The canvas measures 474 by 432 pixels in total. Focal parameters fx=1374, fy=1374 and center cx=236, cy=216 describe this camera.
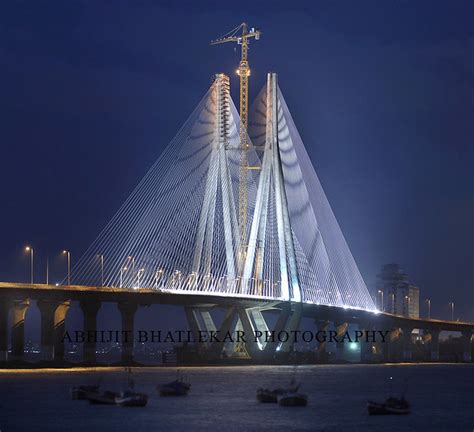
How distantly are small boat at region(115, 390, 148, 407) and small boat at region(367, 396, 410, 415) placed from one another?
1265cm

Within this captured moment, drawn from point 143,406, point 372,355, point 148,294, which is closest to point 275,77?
point 148,294

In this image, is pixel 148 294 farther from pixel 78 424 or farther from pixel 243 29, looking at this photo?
pixel 78 424

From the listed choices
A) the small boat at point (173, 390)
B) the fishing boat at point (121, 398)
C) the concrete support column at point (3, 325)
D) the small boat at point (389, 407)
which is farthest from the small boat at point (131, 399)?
the concrete support column at point (3, 325)

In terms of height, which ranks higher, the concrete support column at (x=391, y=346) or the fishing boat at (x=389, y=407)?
the concrete support column at (x=391, y=346)

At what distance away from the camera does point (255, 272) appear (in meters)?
118

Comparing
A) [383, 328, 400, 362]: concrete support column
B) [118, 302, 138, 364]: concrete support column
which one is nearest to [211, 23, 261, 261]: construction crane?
[118, 302, 138, 364]: concrete support column

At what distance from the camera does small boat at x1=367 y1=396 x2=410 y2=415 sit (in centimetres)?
7538

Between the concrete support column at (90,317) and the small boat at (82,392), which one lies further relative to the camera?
the concrete support column at (90,317)

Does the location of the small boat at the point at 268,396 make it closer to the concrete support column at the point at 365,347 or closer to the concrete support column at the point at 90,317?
the concrete support column at the point at 90,317

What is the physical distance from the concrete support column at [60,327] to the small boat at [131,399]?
41616mm

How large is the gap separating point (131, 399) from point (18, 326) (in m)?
42.4

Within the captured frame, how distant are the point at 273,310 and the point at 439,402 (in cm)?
4021

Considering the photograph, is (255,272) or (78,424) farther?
(255,272)

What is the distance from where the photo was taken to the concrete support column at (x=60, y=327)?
120 metres
